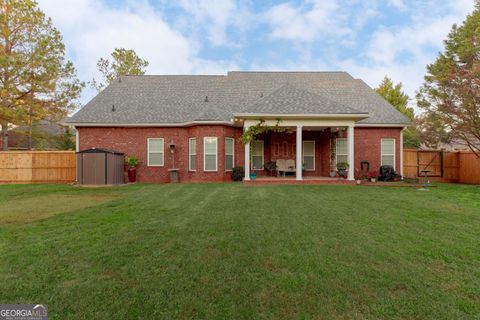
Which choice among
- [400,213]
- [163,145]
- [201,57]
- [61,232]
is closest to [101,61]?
[201,57]

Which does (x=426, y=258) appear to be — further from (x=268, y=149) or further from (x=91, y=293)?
(x=268, y=149)

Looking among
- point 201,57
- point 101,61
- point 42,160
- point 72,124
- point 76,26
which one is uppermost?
point 101,61

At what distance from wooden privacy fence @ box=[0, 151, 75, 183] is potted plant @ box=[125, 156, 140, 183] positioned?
3600 mm

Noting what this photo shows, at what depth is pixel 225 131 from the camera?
48.3 feet

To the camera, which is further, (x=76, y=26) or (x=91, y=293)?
(x=76, y=26)

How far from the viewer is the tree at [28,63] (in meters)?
17.4

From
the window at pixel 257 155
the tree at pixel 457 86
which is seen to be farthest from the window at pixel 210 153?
the tree at pixel 457 86

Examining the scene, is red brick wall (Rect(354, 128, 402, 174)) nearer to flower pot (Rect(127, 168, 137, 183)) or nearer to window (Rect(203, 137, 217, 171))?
window (Rect(203, 137, 217, 171))

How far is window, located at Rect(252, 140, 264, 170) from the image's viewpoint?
15.9m

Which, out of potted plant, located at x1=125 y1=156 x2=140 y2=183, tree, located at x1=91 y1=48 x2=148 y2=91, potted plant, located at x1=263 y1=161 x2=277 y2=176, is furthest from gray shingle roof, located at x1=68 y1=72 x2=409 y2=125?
tree, located at x1=91 y1=48 x2=148 y2=91

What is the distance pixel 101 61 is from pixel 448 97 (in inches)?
1244

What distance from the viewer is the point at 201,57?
23406 millimetres

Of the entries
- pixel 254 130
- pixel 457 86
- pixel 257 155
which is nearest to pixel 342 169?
pixel 257 155

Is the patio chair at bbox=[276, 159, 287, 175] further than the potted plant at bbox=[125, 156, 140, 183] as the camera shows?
Yes
